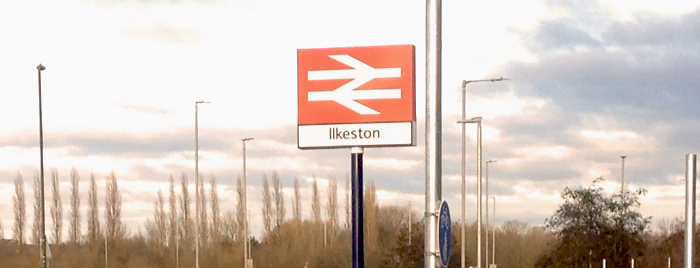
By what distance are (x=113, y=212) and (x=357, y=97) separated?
70947 millimetres

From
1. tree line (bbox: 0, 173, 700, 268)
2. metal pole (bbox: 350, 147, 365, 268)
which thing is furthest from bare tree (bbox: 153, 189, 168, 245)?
metal pole (bbox: 350, 147, 365, 268)

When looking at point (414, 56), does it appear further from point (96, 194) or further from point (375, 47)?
point (96, 194)

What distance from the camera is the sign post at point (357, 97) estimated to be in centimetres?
1445

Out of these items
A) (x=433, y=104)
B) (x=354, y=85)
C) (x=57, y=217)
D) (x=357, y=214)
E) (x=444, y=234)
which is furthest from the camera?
(x=57, y=217)

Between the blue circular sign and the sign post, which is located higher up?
the sign post

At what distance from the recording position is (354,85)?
1452 centimetres

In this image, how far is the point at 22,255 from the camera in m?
73.7

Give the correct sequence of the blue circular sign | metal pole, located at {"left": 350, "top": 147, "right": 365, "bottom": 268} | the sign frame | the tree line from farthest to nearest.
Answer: the tree line, metal pole, located at {"left": 350, "top": 147, "right": 365, "bottom": 268}, the sign frame, the blue circular sign

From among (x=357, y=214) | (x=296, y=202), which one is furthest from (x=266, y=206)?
(x=357, y=214)

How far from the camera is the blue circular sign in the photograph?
44.1ft

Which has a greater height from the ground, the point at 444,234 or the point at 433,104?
the point at 433,104

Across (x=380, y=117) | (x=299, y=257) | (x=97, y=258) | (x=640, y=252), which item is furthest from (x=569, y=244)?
(x=380, y=117)

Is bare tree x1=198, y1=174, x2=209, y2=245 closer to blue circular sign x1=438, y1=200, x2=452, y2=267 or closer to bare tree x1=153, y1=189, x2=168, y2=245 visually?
bare tree x1=153, y1=189, x2=168, y2=245

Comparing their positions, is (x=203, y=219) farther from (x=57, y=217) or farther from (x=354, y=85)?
(x=354, y=85)
